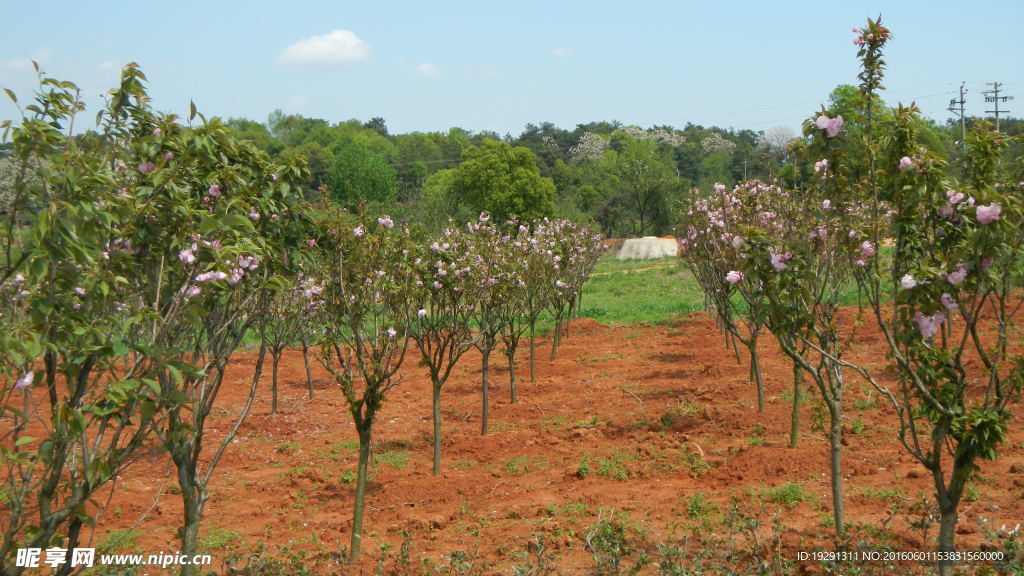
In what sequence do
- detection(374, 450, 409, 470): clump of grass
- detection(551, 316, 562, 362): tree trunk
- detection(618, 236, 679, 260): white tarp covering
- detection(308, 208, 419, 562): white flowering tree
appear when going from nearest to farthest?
detection(308, 208, 419, 562): white flowering tree
detection(374, 450, 409, 470): clump of grass
detection(551, 316, 562, 362): tree trunk
detection(618, 236, 679, 260): white tarp covering

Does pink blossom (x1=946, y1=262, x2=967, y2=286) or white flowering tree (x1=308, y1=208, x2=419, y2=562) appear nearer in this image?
pink blossom (x1=946, y1=262, x2=967, y2=286)

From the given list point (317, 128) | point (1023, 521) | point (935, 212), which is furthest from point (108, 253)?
point (317, 128)

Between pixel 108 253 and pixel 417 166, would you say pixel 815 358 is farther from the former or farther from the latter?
pixel 417 166

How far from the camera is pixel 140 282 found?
4.50 meters

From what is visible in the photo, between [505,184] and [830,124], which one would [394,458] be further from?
[505,184]

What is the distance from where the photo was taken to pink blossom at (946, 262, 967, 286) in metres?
3.86

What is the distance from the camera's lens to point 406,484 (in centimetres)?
923

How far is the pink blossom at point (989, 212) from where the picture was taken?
12.0ft

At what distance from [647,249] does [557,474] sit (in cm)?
3937

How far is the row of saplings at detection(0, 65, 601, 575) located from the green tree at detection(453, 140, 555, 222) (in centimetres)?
4519

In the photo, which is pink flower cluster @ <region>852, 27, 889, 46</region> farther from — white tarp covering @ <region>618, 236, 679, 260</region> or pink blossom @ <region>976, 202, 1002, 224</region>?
white tarp covering @ <region>618, 236, 679, 260</region>

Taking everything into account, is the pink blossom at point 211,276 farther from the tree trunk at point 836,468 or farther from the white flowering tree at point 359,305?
the tree trunk at point 836,468

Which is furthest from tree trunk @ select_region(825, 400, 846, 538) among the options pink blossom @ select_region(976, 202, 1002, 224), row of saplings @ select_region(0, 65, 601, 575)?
row of saplings @ select_region(0, 65, 601, 575)

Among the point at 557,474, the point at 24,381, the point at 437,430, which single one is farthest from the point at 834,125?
the point at 437,430
